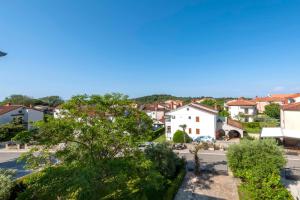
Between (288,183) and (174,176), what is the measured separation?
37.4 feet

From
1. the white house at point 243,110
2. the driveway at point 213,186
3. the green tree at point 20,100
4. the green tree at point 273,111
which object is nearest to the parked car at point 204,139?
the driveway at point 213,186

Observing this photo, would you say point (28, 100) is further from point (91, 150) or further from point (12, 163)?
point (91, 150)

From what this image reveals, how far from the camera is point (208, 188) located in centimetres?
2103

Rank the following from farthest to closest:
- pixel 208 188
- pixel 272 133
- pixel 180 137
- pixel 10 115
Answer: pixel 10 115, pixel 180 137, pixel 272 133, pixel 208 188

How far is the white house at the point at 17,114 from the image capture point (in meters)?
54.2

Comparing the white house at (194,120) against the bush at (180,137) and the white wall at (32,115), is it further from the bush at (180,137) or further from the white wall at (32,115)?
the white wall at (32,115)

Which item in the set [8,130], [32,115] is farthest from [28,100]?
[8,130]

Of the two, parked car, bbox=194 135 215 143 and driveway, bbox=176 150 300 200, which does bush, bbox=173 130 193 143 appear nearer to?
parked car, bbox=194 135 215 143

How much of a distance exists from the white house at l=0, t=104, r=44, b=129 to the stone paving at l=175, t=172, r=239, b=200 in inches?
1731

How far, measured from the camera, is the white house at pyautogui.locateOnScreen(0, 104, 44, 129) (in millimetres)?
54194

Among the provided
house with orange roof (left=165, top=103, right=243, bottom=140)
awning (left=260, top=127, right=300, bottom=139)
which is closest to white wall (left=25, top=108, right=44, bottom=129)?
house with orange roof (left=165, top=103, right=243, bottom=140)

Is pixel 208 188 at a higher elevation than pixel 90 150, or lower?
lower

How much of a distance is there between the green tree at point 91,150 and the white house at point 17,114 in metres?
44.8

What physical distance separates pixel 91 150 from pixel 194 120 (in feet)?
117
